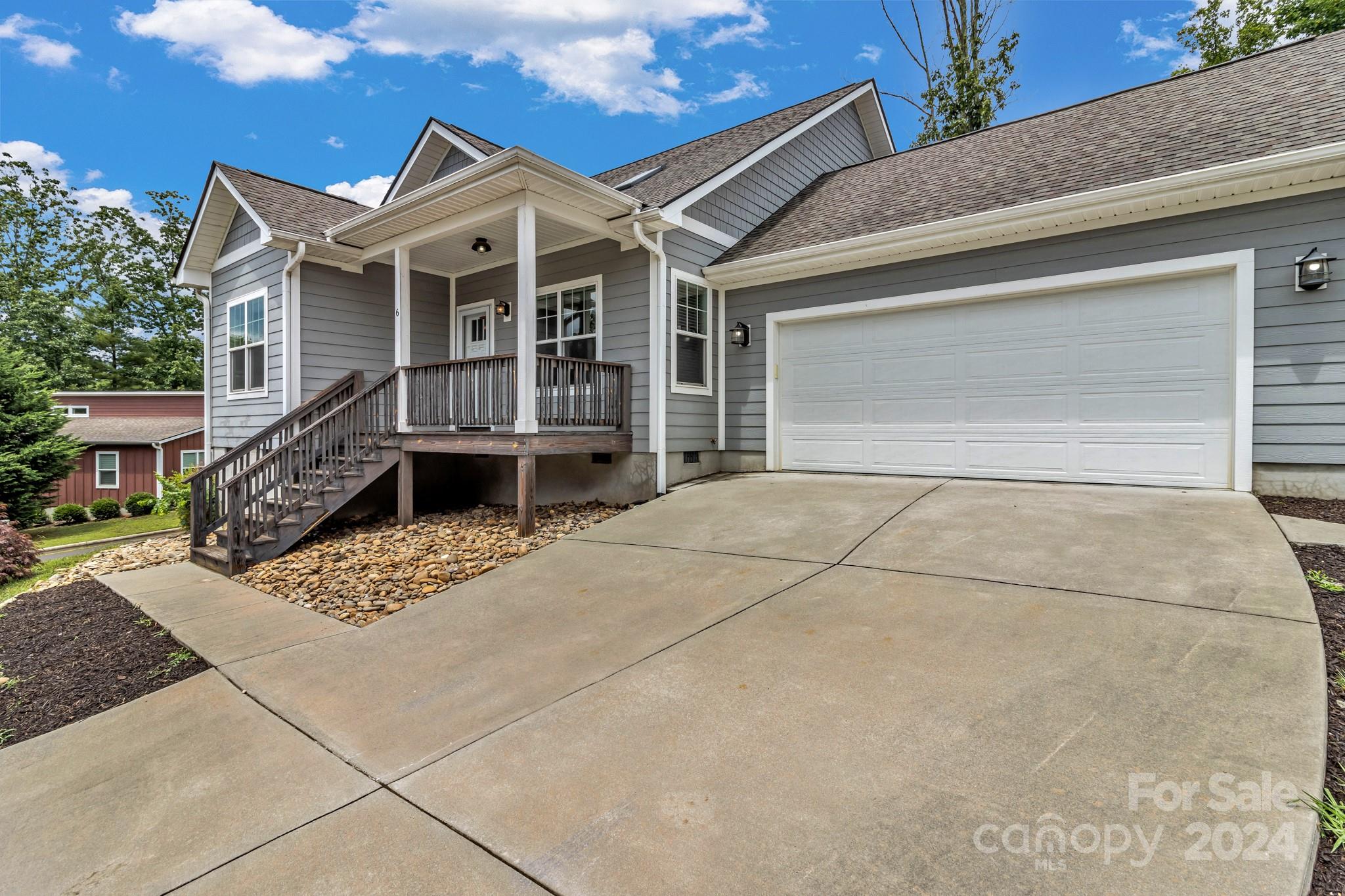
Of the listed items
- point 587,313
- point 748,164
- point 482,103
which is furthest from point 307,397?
point 482,103

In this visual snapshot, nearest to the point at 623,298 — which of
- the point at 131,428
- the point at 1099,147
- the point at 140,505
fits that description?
the point at 1099,147

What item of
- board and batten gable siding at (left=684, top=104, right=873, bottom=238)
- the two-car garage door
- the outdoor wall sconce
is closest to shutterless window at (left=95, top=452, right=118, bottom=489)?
board and batten gable siding at (left=684, top=104, right=873, bottom=238)

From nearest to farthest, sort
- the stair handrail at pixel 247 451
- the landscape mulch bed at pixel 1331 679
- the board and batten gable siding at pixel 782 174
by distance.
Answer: the landscape mulch bed at pixel 1331 679 < the stair handrail at pixel 247 451 < the board and batten gable siding at pixel 782 174

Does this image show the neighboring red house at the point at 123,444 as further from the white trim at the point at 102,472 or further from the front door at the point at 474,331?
the front door at the point at 474,331

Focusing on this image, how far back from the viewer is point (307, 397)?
29.7ft

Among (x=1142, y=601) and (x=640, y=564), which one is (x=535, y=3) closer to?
(x=640, y=564)

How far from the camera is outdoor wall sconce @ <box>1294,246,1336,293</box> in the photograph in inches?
207

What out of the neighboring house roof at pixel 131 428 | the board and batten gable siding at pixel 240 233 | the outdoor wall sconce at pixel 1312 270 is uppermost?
the board and batten gable siding at pixel 240 233

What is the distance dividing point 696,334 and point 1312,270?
19.7 ft

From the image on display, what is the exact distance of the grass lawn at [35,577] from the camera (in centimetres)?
606

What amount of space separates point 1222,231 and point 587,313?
6877mm

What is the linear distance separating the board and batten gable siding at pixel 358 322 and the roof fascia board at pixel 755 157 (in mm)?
4691

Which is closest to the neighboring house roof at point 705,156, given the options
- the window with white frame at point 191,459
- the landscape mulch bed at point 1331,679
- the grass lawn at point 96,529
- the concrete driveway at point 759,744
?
the concrete driveway at point 759,744

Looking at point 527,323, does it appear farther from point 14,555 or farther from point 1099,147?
point 1099,147
